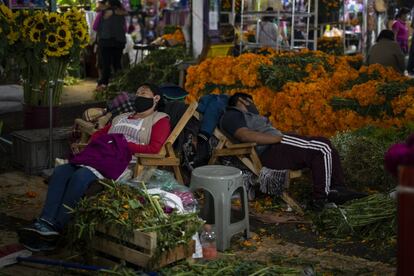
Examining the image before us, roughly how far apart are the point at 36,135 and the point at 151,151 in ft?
7.55

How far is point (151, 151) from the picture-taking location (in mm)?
6125

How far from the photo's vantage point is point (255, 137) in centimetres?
654

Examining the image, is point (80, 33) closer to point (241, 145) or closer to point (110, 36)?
point (241, 145)

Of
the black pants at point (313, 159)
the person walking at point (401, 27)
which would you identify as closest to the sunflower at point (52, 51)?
the black pants at point (313, 159)

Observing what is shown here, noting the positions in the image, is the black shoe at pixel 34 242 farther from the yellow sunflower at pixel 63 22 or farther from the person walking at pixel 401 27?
the person walking at pixel 401 27

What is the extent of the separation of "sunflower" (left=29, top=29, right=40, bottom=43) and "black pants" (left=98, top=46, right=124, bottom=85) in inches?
218

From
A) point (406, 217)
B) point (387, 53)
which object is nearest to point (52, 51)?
point (406, 217)

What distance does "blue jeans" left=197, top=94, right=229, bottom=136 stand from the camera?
6.70m

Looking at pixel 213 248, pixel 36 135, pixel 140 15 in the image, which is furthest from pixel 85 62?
pixel 213 248

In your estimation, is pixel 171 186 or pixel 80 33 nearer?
pixel 171 186

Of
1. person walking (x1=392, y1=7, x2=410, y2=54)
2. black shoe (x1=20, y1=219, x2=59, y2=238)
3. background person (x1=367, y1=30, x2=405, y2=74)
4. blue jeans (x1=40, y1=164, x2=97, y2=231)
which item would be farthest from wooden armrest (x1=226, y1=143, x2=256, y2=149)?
person walking (x1=392, y1=7, x2=410, y2=54)

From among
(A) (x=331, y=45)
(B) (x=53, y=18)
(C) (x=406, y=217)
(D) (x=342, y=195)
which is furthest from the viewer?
(A) (x=331, y=45)

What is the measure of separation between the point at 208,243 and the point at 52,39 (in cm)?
348

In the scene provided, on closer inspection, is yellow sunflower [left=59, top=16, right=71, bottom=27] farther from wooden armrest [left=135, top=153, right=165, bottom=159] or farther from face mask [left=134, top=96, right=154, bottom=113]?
wooden armrest [left=135, top=153, right=165, bottom=159]
